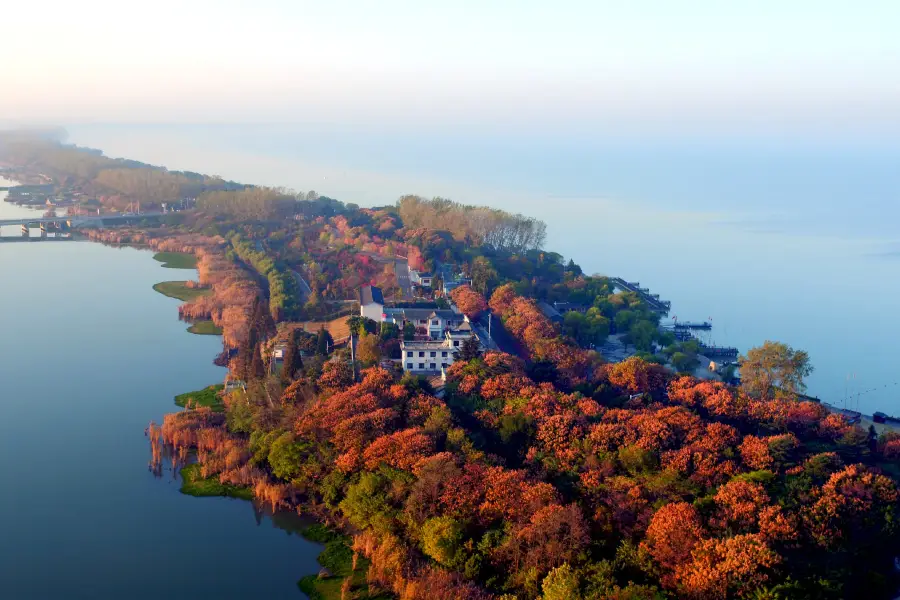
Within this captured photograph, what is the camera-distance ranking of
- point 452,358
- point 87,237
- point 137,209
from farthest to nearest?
point 137,209
point 87,237
point 452,358

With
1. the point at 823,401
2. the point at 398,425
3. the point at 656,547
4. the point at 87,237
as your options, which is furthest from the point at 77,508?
the point at 87,237

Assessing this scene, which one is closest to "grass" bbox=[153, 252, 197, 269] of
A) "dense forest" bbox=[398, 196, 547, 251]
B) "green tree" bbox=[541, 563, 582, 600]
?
"dense forest" bbox=[398, 196, 547, 251]

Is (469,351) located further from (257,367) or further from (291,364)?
(257,367)

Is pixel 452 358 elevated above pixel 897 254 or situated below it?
below

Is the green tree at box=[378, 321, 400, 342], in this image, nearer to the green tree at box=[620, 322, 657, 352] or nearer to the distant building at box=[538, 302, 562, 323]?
the distant building at box=[538, 302, 562, 323]

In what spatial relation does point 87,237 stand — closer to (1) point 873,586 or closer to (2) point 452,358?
(2) point 452,358

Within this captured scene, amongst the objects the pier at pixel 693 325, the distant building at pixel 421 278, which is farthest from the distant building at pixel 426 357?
the pier at pixel 693 325

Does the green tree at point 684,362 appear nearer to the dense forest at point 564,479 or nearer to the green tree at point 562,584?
the dense forest at point 564,479
